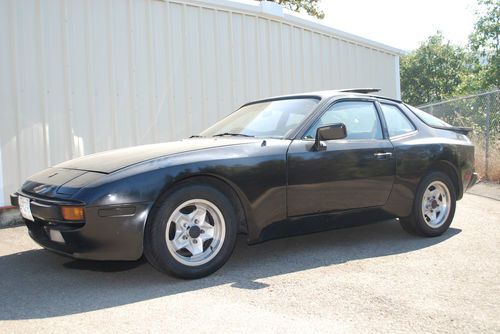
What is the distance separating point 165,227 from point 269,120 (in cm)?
161

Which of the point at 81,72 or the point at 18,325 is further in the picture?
the point at 81,72

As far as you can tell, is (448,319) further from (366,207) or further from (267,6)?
(267,6)

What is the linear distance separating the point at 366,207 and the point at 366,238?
0.65 m

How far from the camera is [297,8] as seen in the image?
33.1 metres

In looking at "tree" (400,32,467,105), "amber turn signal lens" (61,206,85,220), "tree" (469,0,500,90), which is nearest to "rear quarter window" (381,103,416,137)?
"amber turn signal lens" (61,206,85,220)

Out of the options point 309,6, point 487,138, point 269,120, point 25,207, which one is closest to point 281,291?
point 269,120

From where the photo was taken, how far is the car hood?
3719 millimetres

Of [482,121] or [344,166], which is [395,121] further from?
→ [482,121]

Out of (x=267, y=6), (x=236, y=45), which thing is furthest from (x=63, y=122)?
(x=267, y=6)

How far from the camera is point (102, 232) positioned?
341 centimetres

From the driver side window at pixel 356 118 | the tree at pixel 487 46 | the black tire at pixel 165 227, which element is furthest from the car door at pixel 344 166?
the tree at pixel 487 46

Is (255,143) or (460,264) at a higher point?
(255,143)

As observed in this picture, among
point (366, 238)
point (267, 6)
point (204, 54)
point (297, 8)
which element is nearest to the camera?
point (366, 238)

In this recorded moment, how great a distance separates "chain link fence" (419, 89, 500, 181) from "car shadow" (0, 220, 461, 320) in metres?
4.77
